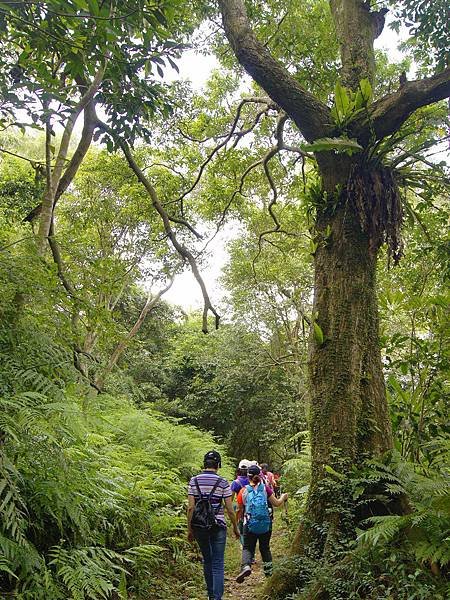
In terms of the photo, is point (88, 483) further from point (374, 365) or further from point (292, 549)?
point (374, 365)

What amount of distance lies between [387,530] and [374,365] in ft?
5.97

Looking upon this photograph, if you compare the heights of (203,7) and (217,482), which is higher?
(203,7)

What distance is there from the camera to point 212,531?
491 centimetres

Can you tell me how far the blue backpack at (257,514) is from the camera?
19.1 feet

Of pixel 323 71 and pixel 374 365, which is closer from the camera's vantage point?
pixel 374 365

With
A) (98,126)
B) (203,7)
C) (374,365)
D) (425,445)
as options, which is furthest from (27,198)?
(425,445)

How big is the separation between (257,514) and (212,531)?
3.49 ft

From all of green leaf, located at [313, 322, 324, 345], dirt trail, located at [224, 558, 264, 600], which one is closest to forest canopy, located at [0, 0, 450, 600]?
green leaf, located at [313, 322, 324, 345]

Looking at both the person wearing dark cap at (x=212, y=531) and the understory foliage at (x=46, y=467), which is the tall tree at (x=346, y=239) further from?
the understory foliage at (x=46, y=467)

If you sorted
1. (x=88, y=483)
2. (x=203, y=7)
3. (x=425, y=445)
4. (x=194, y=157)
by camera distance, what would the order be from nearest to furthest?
1. (x=88, y=483)
2. (x=425, y=445)
3. (x=203, y=7)
4. (x=194, y=157)

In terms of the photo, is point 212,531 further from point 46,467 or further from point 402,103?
point 402,103

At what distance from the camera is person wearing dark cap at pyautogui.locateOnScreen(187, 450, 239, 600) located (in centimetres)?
481

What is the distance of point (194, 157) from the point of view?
10008 millimetres

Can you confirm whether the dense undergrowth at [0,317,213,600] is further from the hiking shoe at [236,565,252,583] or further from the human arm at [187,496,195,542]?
the hiking shoe at [236,565,252,583]
